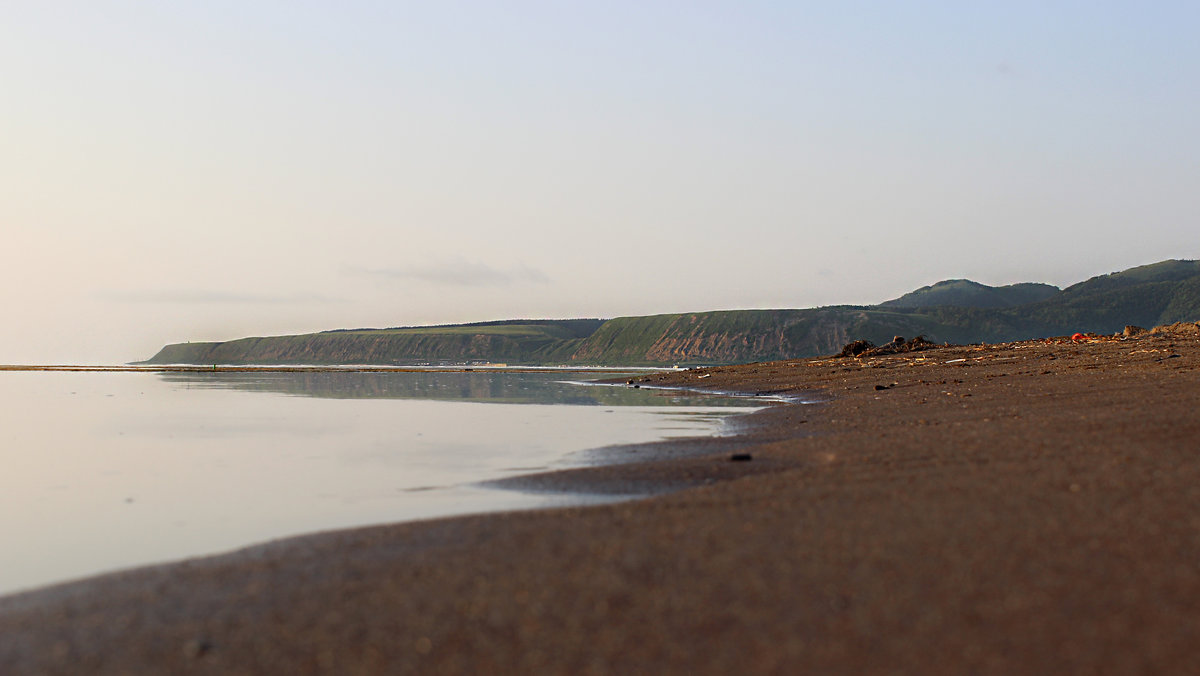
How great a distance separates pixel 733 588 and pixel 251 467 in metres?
13.5

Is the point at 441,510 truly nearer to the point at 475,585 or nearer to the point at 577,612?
the point at 475,585

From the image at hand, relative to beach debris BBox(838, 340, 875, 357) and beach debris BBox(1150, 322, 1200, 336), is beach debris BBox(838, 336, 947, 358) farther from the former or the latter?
beach debris BBox(1150, 322, 1200, 336)

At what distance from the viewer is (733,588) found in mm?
7312

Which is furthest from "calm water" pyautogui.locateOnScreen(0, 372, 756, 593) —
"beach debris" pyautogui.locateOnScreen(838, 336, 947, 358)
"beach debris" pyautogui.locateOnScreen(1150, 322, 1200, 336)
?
"beach debris" pyautogui.locateOnScreen(838, 336, 947, 358)

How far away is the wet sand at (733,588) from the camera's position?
6.00m

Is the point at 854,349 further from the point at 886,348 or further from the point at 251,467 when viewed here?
the point at 251,467

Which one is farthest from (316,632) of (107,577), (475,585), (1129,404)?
(1129,404)

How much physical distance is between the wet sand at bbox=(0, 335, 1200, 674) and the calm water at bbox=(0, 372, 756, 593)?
197 cm

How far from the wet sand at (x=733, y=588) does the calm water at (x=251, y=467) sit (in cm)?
197

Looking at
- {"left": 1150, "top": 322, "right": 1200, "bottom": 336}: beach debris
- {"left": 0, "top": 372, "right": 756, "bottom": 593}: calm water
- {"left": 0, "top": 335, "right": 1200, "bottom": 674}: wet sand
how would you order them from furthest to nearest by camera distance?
{"left": 1150, "top": 322, "right": 1200, "bottom": 336}: beach debris
{"left": 0, "top": 372, "right": 756, "bottom": 593}: calm water
{"left": 0, "top": 335, "right": 1200, "bottom": 674}: wet sand

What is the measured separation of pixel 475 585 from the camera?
782 centimetres

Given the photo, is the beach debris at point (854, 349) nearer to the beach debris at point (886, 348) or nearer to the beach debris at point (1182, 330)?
the beach debris at point (886, 348)

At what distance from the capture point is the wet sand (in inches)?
236

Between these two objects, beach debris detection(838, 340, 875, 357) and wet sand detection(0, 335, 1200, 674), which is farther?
beach debris detection(838, 340, 875, 357)
